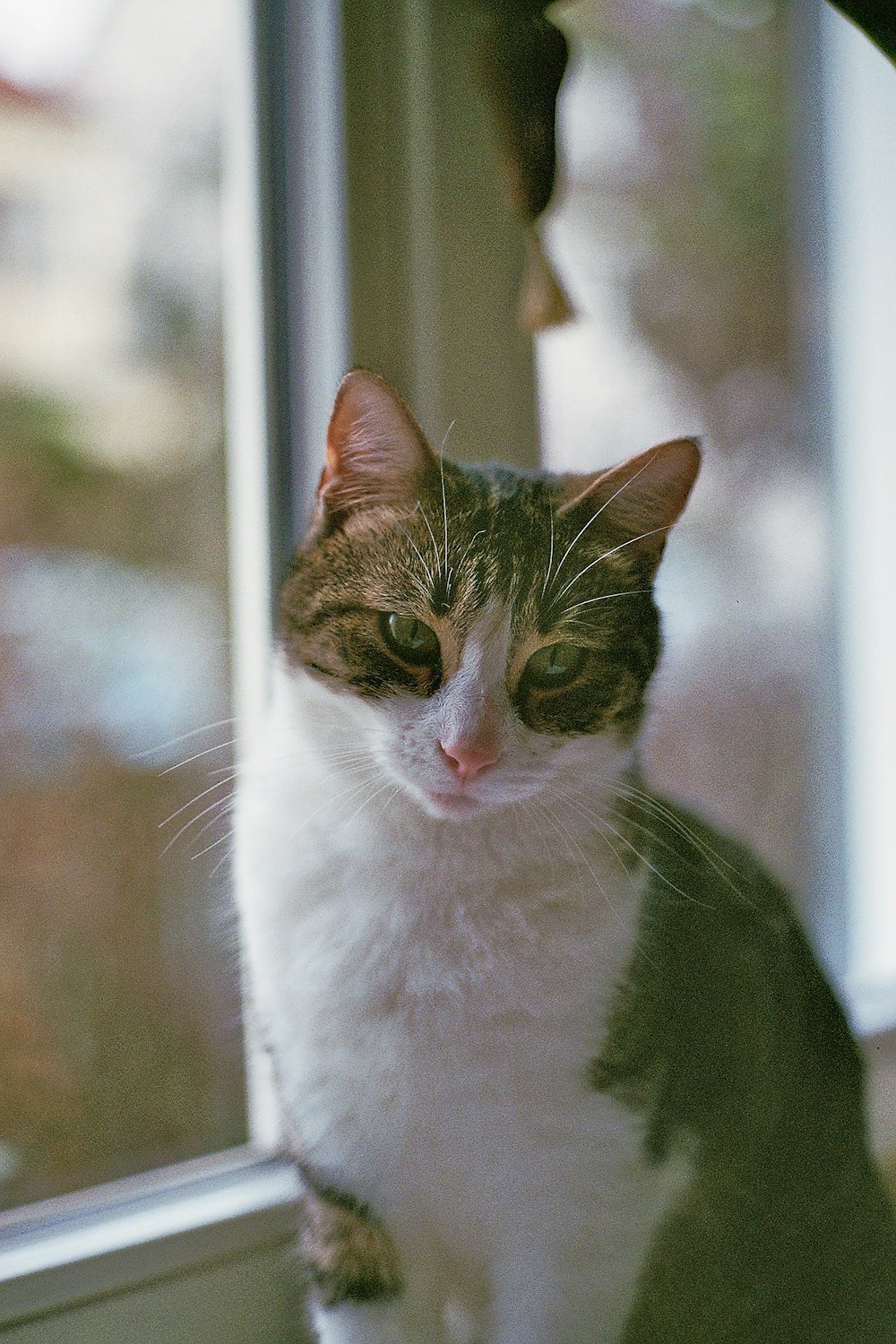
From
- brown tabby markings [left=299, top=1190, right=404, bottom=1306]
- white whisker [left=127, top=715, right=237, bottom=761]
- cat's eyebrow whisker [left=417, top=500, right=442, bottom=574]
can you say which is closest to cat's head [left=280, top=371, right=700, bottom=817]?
cat's eyebrow whisker [left=417, top=500, right=442, bottom=574]

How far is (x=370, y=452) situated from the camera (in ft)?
2.50

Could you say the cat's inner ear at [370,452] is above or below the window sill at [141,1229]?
above

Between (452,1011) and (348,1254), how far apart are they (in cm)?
26

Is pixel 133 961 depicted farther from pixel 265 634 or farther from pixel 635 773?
pixel 635 773

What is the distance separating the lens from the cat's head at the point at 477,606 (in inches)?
28.7

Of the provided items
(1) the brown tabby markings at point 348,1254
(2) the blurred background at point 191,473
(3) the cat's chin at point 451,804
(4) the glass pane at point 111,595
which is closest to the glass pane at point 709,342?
(2) the blurred background at point 191,473

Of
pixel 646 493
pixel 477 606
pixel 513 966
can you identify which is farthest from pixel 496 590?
pixel 513 966

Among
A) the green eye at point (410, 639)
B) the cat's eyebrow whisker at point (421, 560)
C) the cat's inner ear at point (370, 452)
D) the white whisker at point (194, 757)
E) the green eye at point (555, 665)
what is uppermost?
the cat's inner ear at point (370, 452)

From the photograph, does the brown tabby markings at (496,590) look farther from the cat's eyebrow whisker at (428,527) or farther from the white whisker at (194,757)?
the white whisker at (194,757)

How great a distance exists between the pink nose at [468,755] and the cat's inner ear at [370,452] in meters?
A: 0.19

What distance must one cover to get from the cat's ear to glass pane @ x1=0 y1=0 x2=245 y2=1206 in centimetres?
35

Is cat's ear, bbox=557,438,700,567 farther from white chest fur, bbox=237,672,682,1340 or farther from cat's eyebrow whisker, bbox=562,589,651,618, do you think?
white chest fur, bbox=237,672,682,1340

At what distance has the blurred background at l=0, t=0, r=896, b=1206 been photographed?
2.77 feet

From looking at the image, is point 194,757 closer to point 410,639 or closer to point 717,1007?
point 410,639
